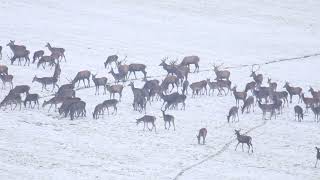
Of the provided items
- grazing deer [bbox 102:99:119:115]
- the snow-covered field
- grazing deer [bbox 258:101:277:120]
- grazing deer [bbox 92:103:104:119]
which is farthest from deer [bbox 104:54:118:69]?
grazing deer [bbox 258:101:277:120]

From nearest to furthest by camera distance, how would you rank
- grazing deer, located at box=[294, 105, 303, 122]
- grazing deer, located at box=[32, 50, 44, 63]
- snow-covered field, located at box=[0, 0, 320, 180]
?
snow-covered field, located at box=[0, 0, 320, 180], grazing deer, located at box=[294, 105, 303, 122], grazing deer, located at box=[32, 50, 44, 63]

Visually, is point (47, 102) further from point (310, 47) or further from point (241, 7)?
point (241, 7)

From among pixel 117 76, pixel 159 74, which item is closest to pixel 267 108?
pixel 117 76

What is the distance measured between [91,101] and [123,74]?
12.5ft

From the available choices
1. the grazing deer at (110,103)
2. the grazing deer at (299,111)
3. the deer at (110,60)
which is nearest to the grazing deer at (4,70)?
the deer at (110,60)

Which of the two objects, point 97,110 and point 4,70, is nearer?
point 97,110

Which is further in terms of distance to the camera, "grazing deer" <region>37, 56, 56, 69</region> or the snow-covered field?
"grazing deer" <region>37, 56, 56, 69</region>

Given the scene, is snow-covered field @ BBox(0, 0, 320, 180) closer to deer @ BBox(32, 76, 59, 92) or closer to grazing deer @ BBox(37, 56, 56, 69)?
deer @ BBox(32, 76, 59, 92)

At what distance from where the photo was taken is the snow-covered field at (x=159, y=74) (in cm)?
2048

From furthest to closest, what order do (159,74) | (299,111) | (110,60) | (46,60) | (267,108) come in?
(110,60)
(159,74)
(46,60)
(267,108)
(299,111)

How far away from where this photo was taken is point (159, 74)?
1329 inches

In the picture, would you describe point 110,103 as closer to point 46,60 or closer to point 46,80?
point 46,80

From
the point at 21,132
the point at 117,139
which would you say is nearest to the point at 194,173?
the point at 117,139

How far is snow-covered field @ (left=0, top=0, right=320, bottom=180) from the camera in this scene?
20.5 m
